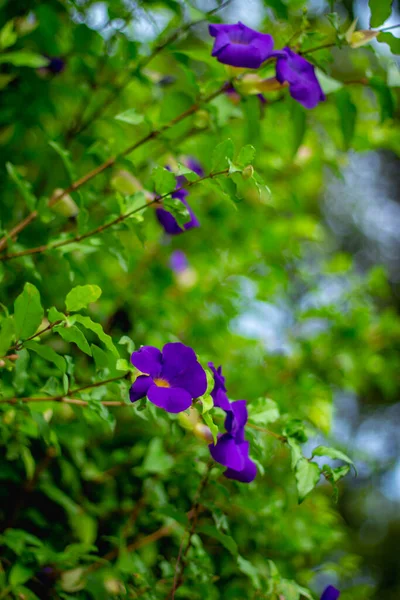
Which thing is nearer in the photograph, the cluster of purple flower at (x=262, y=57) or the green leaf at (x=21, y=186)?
the cluster of purple flower at (x=262, y=57)

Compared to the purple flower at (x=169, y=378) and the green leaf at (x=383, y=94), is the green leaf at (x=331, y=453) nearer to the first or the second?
the purple flower at (x=169, y=378)

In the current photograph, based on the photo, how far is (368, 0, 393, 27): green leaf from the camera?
79 centimetres

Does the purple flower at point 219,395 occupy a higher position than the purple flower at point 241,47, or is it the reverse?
the purple flower at point 241,47

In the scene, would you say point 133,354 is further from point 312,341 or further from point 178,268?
point 312,341

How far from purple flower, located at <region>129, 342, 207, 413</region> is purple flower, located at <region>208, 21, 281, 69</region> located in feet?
1.36

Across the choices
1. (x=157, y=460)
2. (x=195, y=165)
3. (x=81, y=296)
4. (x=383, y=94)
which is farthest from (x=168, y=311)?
(x=81, y=296)

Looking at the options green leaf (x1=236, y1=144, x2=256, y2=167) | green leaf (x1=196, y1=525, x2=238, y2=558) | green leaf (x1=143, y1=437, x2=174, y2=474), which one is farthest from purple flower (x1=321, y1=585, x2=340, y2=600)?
green leaf (x1=236, y1=144, x2=256, y2=167)

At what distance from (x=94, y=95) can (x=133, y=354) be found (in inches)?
32.0

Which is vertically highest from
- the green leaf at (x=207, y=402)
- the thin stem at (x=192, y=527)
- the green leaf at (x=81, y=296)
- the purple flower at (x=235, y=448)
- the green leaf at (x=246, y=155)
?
the green leaf at (x=246, y=155)

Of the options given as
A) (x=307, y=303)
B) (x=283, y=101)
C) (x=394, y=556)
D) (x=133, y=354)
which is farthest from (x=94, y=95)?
(x=394, y=556)

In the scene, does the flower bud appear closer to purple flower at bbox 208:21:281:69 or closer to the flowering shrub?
the flowering shrub

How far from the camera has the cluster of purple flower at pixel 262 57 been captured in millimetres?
758

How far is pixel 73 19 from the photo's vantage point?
1.31 metres

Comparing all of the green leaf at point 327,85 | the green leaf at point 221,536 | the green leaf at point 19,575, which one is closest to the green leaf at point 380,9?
the green leaf at point 327,85
